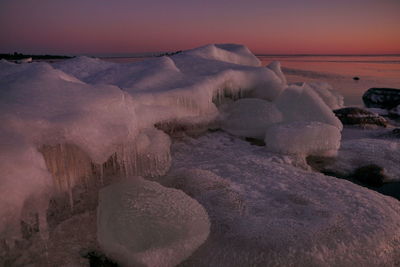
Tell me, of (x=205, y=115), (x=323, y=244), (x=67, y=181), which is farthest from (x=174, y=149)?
(x=323, y=244)

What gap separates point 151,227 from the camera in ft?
5.78

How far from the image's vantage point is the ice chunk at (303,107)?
182 inches

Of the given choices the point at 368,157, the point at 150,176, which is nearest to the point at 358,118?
the point at 368,157

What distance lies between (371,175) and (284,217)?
1857mm

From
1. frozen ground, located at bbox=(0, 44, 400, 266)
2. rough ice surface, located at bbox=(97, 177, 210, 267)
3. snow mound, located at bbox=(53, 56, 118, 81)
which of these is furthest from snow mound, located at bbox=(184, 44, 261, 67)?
rough ice surface, located at bbox=(97, 177, 210, 267)

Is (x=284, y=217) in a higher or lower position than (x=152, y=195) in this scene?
lower

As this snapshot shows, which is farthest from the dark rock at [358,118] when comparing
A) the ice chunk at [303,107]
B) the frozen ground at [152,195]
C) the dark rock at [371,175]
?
the dark rock at [371,175]

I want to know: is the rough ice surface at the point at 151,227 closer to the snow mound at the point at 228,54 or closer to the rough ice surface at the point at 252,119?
the rough ice surface at the point at 252,119

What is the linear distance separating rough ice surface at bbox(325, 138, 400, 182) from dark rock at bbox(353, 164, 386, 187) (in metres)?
0.06

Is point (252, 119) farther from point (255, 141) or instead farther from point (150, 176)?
point (150, 176)

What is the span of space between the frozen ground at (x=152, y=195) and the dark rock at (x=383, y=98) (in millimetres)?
7252

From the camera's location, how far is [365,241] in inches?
73.0

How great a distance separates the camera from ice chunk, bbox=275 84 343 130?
463cm

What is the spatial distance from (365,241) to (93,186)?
2112 mm
